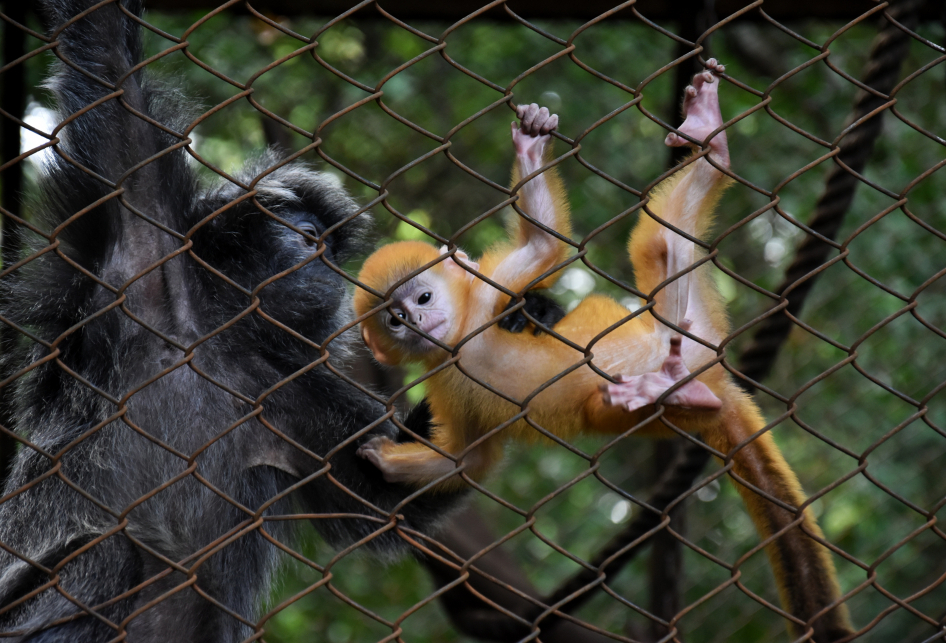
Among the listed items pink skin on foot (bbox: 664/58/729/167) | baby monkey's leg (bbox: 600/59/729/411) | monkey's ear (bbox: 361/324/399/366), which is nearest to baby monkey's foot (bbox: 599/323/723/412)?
baby monkey's leg (bbox: 600/59/729/411)

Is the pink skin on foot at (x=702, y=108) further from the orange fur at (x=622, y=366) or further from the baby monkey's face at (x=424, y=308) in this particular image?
the baby monkey's face at (x=424, y=308)

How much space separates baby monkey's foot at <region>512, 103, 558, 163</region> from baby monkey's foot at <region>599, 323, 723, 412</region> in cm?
40

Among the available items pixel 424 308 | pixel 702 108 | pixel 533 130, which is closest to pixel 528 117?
pixel 533 130

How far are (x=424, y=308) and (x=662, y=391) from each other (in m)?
0.49

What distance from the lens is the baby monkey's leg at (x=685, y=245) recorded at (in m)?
1.45

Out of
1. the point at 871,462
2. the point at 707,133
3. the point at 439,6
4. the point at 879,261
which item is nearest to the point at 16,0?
the point at 439,6

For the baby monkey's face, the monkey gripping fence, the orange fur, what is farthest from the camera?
the baby monkey's face

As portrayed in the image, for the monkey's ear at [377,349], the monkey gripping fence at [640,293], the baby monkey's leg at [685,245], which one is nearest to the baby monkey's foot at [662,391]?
the baby monkey's leg at [685,245]

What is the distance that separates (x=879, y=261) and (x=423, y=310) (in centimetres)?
280

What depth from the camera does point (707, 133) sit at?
1502mm

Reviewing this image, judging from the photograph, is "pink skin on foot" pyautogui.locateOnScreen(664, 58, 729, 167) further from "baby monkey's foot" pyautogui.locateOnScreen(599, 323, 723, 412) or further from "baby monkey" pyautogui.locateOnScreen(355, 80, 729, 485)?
"baby monkey's foot" pyautogui.locateOnScreen(599, 323, 723, 412)

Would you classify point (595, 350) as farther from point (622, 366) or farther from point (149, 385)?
point (149, 385)

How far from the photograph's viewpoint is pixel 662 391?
57.2 inches

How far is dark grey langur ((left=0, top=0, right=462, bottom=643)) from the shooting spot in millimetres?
1771
